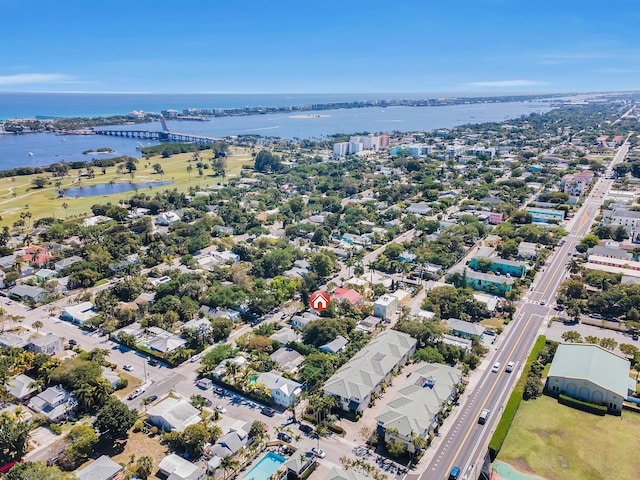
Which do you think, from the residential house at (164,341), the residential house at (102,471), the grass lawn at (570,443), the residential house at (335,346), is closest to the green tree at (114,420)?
the residential house at (102,471)

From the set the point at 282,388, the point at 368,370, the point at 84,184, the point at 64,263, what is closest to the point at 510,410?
the point at 368,370

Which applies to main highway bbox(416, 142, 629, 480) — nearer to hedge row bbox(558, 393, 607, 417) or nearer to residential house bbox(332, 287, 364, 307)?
hedge row bbox(558, 393, 607, 417)

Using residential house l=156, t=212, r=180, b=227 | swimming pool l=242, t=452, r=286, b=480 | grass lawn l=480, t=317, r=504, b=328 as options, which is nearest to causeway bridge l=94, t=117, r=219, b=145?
residential house l=156, t=212, r=180, b=227

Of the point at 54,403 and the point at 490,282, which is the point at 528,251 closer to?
the point at 490,282

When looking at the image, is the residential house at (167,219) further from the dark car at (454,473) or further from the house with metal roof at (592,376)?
the dark car at (454,473)

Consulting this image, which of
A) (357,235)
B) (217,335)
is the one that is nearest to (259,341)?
(217,335)

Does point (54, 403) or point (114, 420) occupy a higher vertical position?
point (114, 420)
